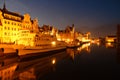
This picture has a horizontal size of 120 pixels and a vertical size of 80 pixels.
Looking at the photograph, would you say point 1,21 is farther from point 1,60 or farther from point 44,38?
point 1,60

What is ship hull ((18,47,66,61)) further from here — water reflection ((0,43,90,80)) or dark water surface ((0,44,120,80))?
water reflection ((0,43,90,80))

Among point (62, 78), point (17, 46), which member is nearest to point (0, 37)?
point (17, 46)

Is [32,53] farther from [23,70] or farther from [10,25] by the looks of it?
[23,70]

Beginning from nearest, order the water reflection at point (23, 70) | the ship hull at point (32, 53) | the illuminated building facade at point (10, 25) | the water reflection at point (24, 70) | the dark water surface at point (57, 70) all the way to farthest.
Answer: the dark water surface at point (57, 70) → the water reflection at point (23, 70) → the water reflection at point (24, 70) → the ship hull at point (32, 53) → the illuminated building facade at point (10, 25)

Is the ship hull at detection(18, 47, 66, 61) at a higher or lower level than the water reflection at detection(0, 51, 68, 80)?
higher

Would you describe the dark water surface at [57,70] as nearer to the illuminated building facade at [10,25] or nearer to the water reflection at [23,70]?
the water reflection at [23,70]

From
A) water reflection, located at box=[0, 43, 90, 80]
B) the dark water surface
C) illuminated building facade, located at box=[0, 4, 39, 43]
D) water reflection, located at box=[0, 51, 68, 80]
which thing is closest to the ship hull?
the dark water surface

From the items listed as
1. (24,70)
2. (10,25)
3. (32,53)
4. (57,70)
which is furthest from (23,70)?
(10,25)

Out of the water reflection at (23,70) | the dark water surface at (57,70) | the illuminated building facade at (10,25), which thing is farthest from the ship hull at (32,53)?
the illuminated building facade at (10,25)

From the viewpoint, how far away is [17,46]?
54.4 meters

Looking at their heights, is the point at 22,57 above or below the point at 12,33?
below

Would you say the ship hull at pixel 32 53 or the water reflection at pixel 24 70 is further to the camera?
the ship hull at pixel 32 53

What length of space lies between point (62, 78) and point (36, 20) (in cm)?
6605

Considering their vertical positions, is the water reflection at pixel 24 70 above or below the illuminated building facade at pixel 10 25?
below
